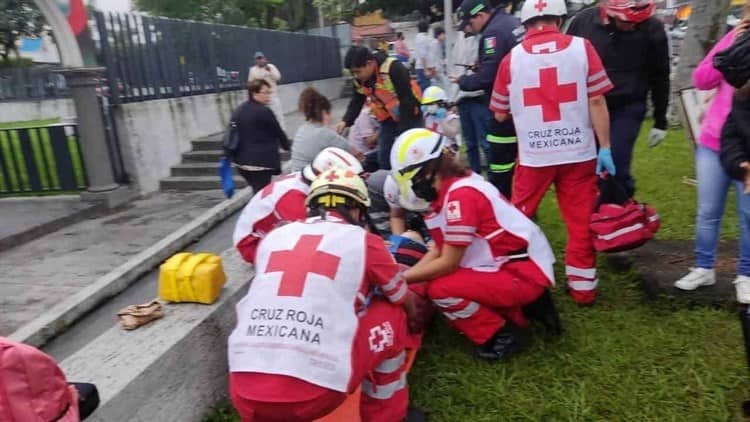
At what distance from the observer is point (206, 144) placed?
392 inches

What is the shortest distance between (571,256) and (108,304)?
3573 mm

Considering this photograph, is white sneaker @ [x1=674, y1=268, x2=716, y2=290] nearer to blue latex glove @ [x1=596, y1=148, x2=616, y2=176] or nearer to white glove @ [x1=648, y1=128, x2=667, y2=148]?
blue latex glove @ [x1=596, y1=148, x2=616, y2=176]

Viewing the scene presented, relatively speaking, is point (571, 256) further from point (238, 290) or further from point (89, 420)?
point (89, 420)

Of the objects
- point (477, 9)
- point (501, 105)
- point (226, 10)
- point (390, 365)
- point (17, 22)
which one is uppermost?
point (226, 10)

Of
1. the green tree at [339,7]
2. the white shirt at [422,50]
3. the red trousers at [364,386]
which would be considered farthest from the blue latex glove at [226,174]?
the green tree at [339,7]

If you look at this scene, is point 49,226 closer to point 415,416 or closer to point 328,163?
point 328,163

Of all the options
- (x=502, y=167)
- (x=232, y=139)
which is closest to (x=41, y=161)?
(x=232, y=139)

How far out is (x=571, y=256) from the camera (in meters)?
3.44

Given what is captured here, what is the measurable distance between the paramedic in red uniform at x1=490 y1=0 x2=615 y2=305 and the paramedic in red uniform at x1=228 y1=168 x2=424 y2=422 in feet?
5.10

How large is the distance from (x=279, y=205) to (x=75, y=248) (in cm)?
391

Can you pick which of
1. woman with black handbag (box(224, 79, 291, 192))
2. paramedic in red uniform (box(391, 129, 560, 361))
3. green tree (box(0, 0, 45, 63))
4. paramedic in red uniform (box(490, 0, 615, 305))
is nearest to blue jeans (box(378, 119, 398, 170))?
woman with black handbag (box(224, 79, 291, 192))

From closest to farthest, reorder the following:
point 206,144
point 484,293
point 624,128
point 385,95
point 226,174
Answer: point 484,293 → point 624,128 → point 385,95 → point 226,174 → point 206,144

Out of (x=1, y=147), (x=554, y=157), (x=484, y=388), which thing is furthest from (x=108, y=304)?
(x=1, y=147)

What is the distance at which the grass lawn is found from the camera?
2.59 m
